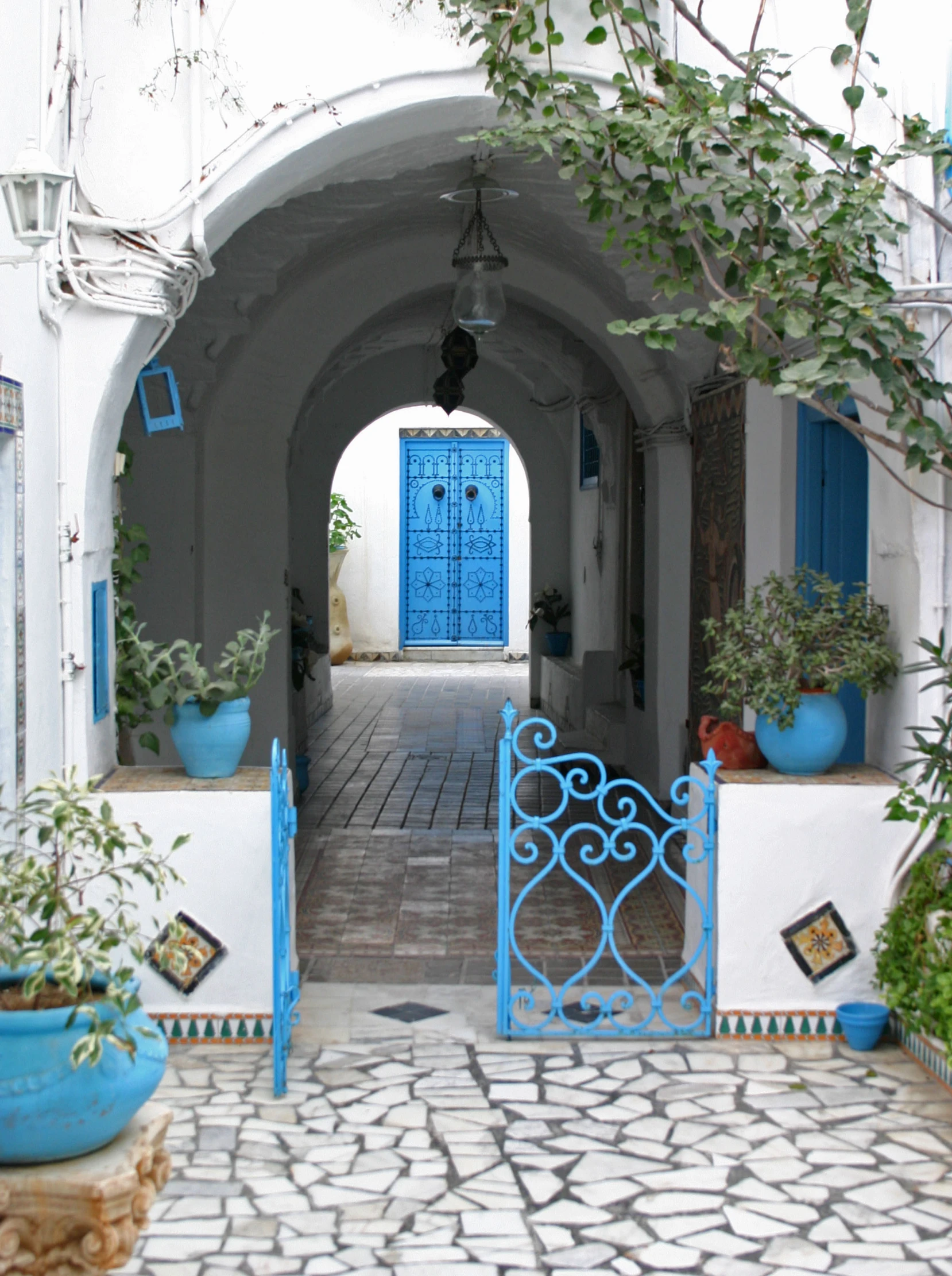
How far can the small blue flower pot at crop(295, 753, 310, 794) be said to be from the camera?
9211 millimetres

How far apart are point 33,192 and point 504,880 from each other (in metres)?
2.49

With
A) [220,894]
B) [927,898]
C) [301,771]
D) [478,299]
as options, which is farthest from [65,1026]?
[301,771]

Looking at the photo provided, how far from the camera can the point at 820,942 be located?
468 cm

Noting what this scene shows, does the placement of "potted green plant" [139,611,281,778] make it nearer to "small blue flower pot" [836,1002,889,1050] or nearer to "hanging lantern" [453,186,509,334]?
"small blue flower pot" [836,1002,889,1050]

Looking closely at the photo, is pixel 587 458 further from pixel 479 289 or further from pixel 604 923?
pixel 604 923

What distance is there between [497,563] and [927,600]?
14515mm

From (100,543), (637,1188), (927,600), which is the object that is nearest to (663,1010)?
(637,1188)

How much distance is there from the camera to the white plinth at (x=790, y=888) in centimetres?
468

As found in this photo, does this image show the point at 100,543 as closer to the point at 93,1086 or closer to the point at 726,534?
the point at 93,1086

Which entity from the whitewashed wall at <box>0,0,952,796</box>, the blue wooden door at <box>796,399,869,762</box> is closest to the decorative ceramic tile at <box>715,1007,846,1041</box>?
the whitewashed wall at <box>0,0,952,796</box>

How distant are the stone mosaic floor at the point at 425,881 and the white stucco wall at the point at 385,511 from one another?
23.5 ft

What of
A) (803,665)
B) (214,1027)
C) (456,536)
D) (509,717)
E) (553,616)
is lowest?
(214,1027)

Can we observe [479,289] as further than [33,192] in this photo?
Yes

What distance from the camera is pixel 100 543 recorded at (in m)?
4.83
